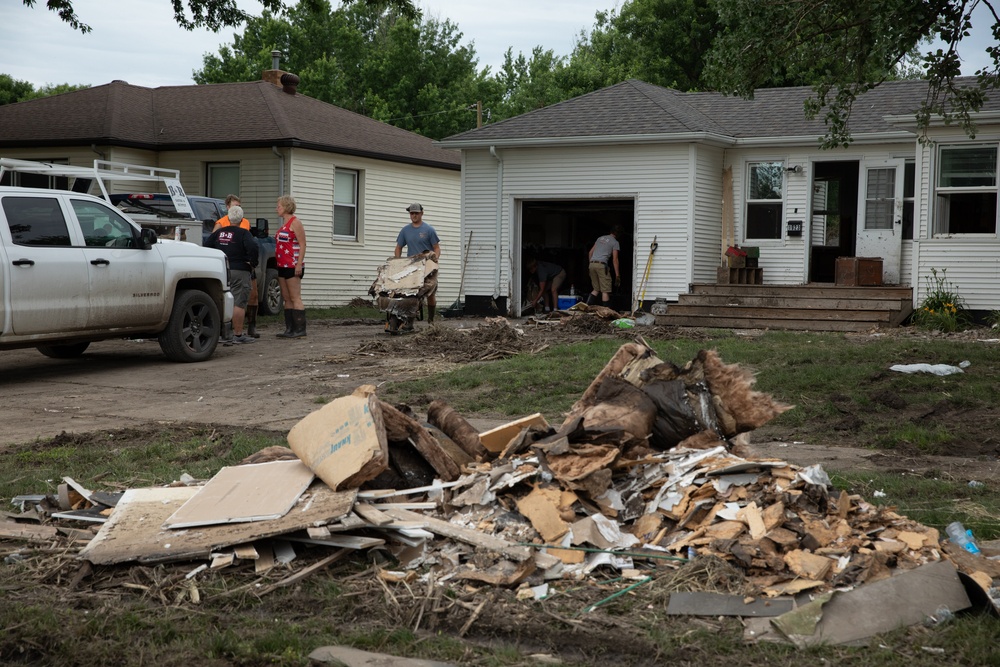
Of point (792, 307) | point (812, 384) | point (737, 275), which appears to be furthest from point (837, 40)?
point (737, 275)

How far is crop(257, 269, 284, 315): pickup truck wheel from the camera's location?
19016mm

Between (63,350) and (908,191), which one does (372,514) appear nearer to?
(63,350)

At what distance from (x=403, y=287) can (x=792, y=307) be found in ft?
21.3

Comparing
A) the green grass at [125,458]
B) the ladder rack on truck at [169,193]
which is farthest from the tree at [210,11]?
the green grass at [125,458]

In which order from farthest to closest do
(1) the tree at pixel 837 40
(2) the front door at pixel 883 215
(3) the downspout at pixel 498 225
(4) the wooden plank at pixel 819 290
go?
(3) the downspout at pixel 498 225
(2) the front door at pixel 883 215
(4) the wooden plank at pixel 819 290
(1) the tree at pixel 837 40

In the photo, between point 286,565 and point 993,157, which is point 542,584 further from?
point 993,157

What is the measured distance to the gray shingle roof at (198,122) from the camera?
22.2 metres

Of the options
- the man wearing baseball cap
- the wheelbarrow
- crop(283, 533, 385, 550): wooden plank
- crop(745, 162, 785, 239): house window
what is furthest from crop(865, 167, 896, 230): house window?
crop(283, 533, 385, 550): wooden plank

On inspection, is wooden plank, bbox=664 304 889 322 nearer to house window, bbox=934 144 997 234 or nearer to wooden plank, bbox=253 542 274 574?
house window, bbox=934 144 997 234

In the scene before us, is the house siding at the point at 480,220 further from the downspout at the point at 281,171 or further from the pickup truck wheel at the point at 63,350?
the pickup truck wheel at the point at 63,350

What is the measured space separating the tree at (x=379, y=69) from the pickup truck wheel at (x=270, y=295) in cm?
2786

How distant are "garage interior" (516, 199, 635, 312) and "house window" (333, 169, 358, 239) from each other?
4.09 meters

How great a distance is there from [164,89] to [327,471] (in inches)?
908

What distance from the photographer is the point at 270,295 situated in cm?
1930
